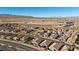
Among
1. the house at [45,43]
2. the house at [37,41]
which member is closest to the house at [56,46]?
the house at [45,43]

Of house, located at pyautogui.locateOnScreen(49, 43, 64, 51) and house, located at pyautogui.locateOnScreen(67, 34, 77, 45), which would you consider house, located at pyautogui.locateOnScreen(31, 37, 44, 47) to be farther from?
house, located at pyautogui.locateOnScreen(67, 34, 77, 45)

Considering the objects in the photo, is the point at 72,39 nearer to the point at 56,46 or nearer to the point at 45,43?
the point at 56,46

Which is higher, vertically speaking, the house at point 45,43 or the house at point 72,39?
the house at point 72,39

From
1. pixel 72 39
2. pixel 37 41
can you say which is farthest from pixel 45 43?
pixel 72 39

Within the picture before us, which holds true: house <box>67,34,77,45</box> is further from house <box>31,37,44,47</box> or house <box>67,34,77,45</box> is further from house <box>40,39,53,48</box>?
house <box>31,37,44,47</box>

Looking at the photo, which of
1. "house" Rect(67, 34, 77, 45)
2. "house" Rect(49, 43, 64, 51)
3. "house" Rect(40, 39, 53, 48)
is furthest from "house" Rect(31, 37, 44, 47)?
"house" Rect(67, 34, 77, 45)

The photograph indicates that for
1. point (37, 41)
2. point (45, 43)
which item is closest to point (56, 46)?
point (45, 43)

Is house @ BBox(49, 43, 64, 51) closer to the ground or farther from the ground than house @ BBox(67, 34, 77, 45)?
closer to the ground

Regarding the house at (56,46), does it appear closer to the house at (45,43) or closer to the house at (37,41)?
the house at (45,43)

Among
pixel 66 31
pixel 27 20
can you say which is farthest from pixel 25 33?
pixel 66 31

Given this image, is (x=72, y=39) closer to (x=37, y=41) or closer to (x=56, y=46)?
(x=56, y=46)

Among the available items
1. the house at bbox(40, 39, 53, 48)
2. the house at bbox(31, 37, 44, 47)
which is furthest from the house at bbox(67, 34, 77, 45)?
the house at bbox(31, 37, 44, 47)
